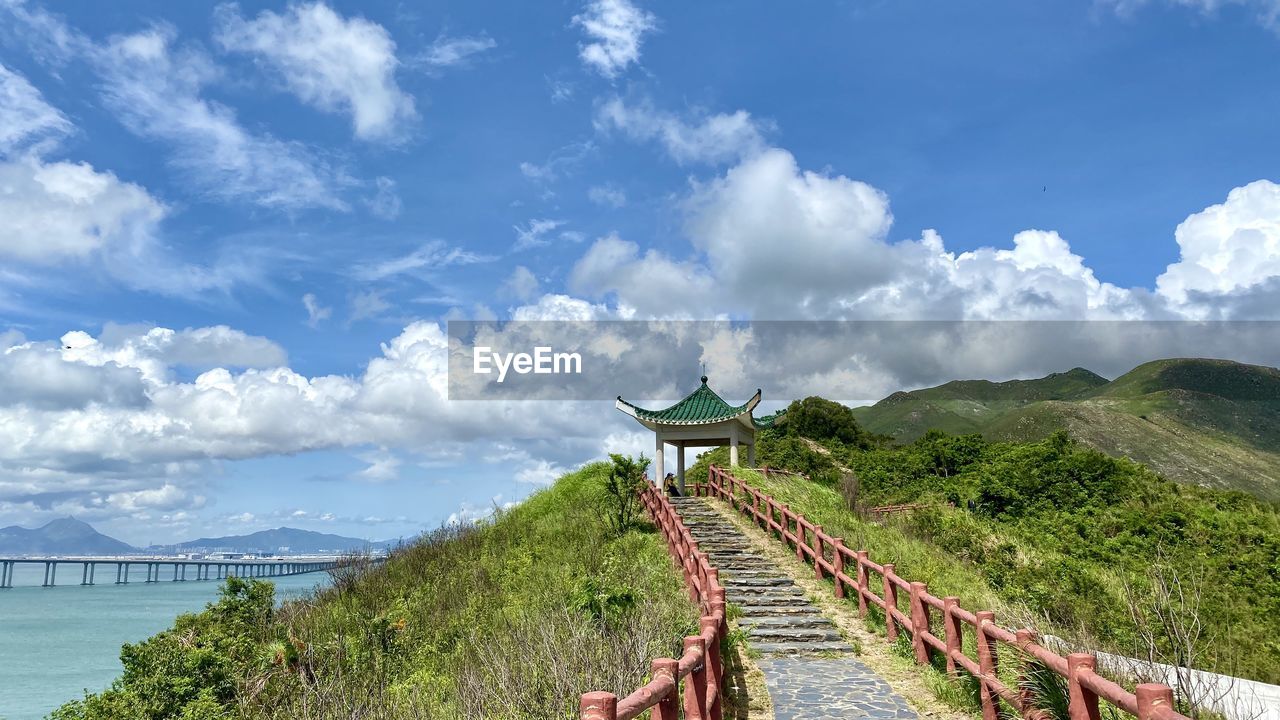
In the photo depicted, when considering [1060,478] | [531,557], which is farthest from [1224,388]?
[531,557]

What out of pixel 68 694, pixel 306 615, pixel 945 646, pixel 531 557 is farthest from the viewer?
pixel 68 694

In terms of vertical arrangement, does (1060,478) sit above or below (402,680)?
above

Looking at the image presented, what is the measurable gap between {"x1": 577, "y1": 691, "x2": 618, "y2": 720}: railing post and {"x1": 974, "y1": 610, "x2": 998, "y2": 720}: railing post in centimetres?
514

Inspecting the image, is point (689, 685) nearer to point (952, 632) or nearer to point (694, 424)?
point (952, 632)

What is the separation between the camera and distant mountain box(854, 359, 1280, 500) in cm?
9444

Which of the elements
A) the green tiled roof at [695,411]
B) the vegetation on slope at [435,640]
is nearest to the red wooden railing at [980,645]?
the vegetation on slope at [435,640]

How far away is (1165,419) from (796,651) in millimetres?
139336

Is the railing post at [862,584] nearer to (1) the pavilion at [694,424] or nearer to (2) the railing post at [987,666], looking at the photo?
(2) the railing post at [987,666]

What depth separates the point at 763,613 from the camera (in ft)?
43.9

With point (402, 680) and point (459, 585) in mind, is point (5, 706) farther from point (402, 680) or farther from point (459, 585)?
point (402, 680)

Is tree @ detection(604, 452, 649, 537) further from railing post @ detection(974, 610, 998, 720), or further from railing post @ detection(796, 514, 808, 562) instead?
railing post @ detection(974, 610, 998, 720)

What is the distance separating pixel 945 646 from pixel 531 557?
41.0 ft

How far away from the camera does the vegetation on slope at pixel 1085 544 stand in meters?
14.5

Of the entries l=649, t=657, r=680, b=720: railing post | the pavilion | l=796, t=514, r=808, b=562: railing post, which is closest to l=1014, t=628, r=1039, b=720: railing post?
Result: l=649, t=657, r=680, b=720: railing post
